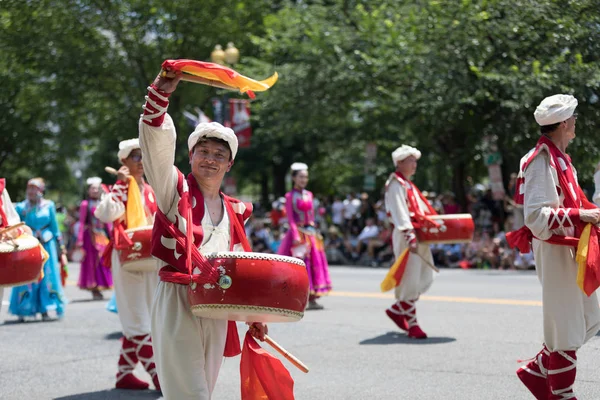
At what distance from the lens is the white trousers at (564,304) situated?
562cm

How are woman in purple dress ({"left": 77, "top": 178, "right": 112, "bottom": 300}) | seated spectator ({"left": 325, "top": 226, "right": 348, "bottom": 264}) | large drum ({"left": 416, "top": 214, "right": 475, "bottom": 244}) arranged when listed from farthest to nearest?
1. seated spectator ({"left": 325, "top": 226, "right": 348, "bottom": 264})
2. woman in purple dress ({"left": 77, "top": 178, "right": 112, "bottom": 300})
3. large drum ({"left": 416, "top": 214, "right": 475, "bottom": 244})

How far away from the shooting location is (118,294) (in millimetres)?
7660

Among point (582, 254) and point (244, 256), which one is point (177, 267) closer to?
point (244, 256)

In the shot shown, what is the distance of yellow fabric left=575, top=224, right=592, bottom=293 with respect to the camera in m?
5.51

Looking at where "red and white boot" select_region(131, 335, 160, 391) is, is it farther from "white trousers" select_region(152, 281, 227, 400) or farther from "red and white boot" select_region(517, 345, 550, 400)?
"red and white boot" select_region(517, 345, 550, 400)

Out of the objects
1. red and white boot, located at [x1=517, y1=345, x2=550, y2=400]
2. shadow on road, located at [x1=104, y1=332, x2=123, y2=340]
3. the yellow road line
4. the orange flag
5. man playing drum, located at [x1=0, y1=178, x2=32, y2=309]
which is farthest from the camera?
the yellow road line

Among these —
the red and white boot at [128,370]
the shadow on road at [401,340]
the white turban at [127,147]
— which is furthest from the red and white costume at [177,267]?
the shadow on road at [401,340]

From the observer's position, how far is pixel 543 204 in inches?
221

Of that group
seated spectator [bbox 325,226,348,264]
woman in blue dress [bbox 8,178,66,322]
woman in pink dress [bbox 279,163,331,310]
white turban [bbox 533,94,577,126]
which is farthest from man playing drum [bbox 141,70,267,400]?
seated spectator [bbox 325,226,348,264]

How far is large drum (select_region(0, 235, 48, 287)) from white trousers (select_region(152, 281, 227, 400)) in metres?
2.45

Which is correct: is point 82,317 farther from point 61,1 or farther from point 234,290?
point 61,1

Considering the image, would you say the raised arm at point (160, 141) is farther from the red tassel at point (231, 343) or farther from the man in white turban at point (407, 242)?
the man in white turban at point (407, 242)

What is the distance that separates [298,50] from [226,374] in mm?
18944

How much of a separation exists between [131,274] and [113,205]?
618 mm
